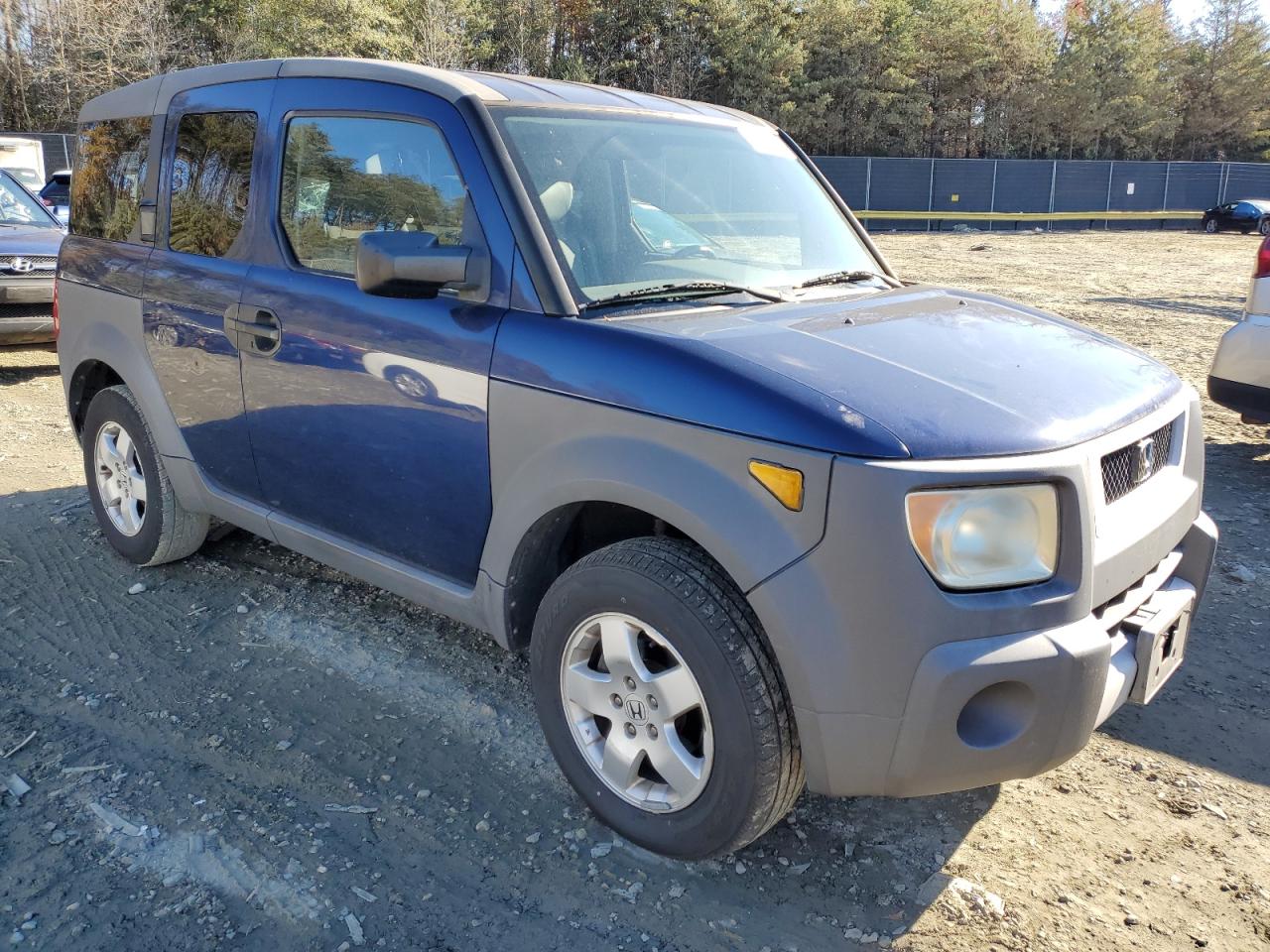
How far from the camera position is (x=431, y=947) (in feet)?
7.91

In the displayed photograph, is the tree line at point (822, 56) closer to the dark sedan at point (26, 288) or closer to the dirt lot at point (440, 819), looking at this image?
the dark sedan at point (26, 288)

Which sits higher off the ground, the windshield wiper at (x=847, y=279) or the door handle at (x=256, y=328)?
the windshield wiper at (x=847, y=279)

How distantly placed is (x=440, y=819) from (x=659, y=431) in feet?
4.31

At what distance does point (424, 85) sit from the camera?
3.07 metres

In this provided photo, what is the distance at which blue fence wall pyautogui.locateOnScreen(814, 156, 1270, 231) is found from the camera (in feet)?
124

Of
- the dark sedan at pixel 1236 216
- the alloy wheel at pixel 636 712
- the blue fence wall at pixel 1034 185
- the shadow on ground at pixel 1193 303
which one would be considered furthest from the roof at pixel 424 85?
the dark sedan at pixel 1236 216

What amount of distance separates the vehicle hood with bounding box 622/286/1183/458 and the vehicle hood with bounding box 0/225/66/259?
301 inches

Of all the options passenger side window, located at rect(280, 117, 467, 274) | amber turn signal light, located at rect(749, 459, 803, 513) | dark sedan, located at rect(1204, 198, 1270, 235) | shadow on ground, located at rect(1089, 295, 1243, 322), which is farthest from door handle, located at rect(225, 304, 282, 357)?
dark sedan, located at rect(1204, 198, 1270, 235)

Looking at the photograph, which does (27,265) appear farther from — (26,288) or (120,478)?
(120,478)

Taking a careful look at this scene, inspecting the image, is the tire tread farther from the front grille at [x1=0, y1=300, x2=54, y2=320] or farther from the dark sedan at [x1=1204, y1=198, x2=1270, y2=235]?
the dark sedan at [x1=1204, y1=198, x2=1270, y2=235]

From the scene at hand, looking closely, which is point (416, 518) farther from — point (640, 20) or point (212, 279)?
point (640, 20)

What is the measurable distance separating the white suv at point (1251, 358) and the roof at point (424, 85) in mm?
3433

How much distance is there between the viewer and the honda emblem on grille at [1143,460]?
2.62 m

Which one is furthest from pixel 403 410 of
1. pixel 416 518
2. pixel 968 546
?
pixel 968 546
